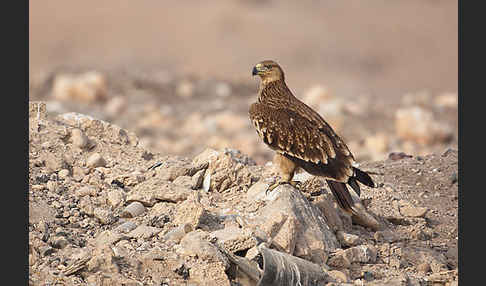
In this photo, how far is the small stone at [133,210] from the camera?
7195 mm

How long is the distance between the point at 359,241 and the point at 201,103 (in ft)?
43.4

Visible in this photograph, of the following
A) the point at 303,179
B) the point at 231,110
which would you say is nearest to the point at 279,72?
the point at 303,179

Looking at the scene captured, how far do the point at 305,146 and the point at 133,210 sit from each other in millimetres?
1780

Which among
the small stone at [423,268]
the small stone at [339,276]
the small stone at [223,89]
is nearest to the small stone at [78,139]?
the small stone at [339,276]

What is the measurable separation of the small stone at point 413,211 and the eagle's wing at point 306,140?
1263mm

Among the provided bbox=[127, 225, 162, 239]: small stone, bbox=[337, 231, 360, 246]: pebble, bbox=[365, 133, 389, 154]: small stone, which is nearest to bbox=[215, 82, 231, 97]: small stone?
bbox=[365, 133, 389, 154]: small stone

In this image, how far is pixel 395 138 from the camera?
1686 centimetres

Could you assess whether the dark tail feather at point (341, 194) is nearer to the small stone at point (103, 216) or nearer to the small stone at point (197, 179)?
the small stone at point (197, 179)

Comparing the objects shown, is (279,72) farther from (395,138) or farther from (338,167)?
(395,138)

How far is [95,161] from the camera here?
319 inches

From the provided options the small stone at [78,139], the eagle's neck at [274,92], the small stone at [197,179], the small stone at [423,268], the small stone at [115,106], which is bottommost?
the small stone at [423,268]

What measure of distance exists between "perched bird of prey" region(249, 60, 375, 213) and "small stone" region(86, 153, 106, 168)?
1.72 meters

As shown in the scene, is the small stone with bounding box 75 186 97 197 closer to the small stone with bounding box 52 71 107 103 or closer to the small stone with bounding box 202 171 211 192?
the small stone with bounding box 202 171 211 192

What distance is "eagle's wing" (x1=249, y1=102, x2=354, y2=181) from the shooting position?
7266mm
